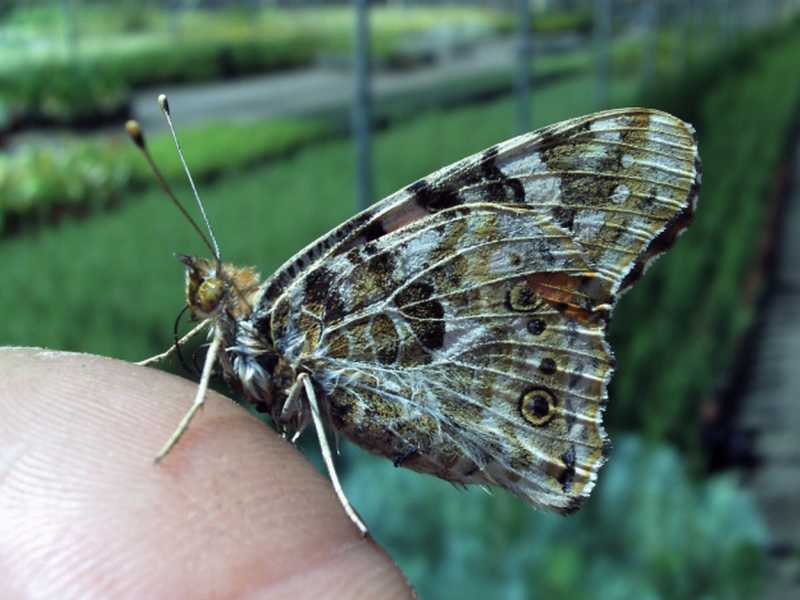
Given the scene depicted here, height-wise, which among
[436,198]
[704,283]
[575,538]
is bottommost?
[704,283]

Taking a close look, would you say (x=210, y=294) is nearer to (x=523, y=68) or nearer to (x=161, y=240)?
(x=161, y=240)

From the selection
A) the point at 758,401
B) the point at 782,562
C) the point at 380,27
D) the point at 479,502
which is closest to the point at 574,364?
the point at 479,502

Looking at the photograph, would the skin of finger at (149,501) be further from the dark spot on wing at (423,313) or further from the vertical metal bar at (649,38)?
the vertical metal bar at (649,38)

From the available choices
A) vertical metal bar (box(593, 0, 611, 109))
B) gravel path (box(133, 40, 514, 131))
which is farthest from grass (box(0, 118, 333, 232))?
vertical metal bar (box(593, 0, 611, 109))

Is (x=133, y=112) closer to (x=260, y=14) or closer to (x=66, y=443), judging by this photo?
(x=260, y=14)

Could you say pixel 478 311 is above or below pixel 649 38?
above

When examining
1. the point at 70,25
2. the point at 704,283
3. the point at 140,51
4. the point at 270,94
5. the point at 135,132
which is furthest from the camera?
the point at 704,283

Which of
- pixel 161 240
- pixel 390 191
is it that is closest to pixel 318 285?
pixel 161 240
